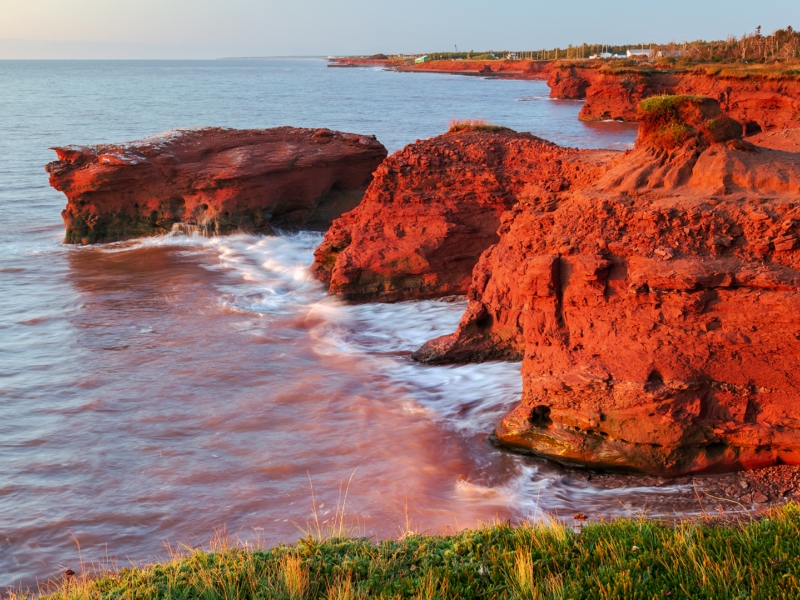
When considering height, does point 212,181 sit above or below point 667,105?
below

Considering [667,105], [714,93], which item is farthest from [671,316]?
[714,93]

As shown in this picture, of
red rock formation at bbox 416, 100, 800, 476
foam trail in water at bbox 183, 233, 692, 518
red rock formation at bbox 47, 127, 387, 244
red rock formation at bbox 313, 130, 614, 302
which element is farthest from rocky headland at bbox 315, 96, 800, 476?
red rock formation at bbox 47, 127, 387, 244

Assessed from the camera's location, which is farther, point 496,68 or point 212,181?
point 496,68

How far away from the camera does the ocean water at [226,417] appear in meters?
6.91

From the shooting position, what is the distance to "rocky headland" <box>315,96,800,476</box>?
A: 6902 millimetres

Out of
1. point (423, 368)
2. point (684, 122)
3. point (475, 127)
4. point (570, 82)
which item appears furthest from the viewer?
point (570, 82)

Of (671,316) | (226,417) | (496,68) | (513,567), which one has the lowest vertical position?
(226,417)

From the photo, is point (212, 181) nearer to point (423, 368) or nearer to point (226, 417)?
point (423, 368)

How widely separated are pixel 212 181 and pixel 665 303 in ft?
46.5

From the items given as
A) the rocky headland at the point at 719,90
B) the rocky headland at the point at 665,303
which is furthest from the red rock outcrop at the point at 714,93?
the rocky headland at the point at 665,303

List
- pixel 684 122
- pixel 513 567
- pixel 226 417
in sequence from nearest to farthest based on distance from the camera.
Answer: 1. pixel 513 567
2. pixel 684 122
3. pixel 226 417

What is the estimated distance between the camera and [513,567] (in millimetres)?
4770

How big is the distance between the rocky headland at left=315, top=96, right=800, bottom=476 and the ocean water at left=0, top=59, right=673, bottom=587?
0.62 meters

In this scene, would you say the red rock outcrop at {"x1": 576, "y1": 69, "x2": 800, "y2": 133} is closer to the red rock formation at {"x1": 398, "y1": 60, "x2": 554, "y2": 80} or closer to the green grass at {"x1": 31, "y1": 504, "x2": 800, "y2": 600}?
the green grass at {"x1": 31, "y1": 504, "x2": 800, "y2": 600}
